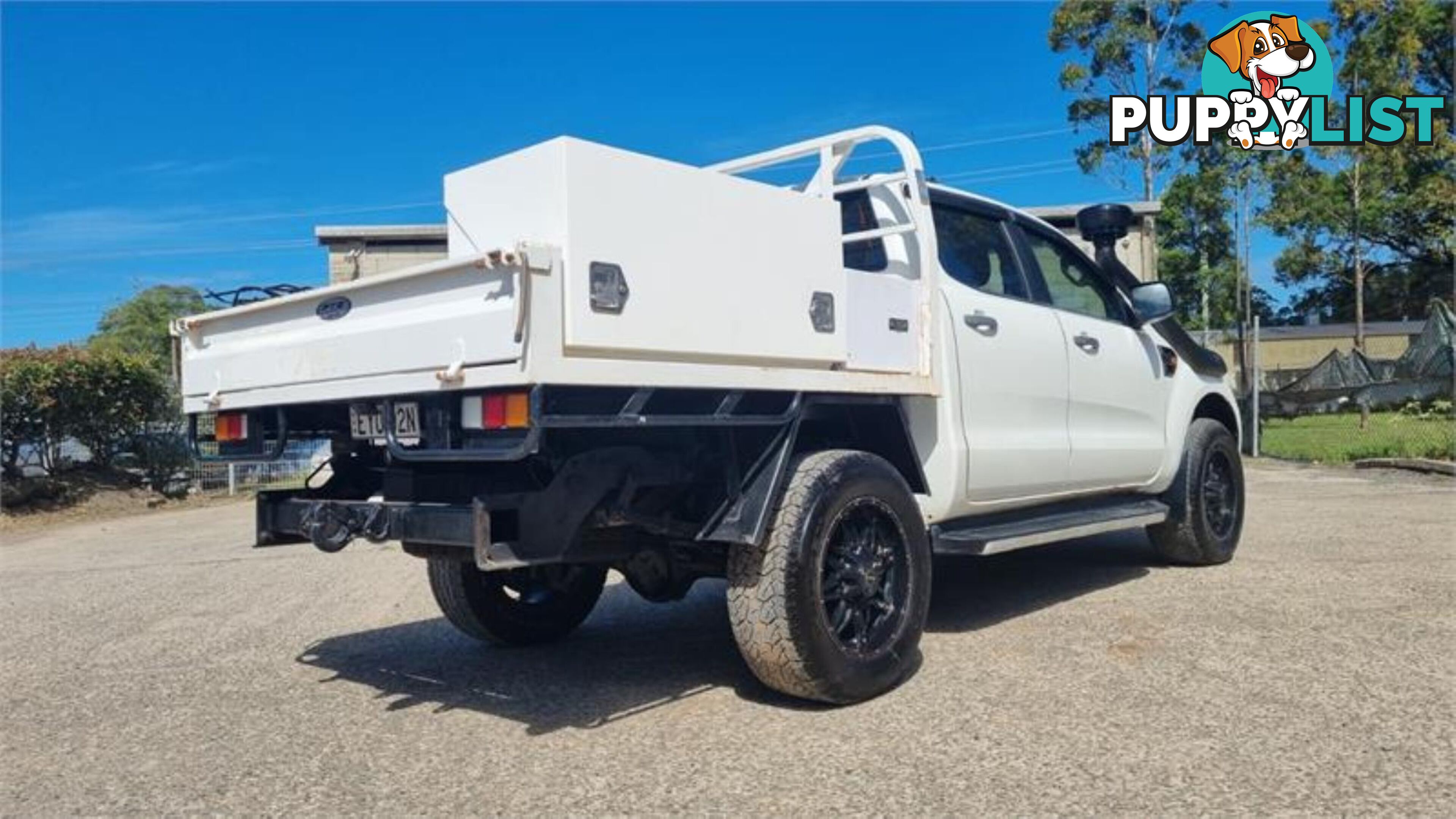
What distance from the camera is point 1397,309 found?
152ft

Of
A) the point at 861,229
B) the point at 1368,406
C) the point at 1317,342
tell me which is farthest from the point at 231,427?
the point at 1317,342

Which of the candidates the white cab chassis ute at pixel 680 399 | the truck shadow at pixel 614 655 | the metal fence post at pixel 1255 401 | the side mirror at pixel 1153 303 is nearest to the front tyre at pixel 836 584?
the white cab chassis ute at pixel 680 399

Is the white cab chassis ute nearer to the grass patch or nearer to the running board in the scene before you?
the running board

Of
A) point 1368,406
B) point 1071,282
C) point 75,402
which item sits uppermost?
point 1071,282

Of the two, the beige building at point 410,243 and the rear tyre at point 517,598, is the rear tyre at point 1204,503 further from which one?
the beige building at point 410,243

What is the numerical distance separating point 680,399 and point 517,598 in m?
2.08

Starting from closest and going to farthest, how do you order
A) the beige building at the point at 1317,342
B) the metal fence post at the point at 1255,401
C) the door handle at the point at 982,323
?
1. the door handle at the point at 982,323
2. the metal fence post at the point at 1255,401
3. the beige building at the point at 1317,342

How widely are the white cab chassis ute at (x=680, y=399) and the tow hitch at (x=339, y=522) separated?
0.04ft

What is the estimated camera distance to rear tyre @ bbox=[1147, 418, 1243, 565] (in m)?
6.93

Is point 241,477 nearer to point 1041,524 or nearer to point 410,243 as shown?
point 410,243

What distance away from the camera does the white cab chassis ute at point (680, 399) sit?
11.7ft

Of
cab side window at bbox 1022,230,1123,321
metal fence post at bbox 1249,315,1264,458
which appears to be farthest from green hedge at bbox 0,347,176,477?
metal fence post at bbox 1249,315,1264,458

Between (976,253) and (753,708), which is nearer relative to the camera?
(753,708)

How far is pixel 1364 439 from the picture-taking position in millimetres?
17625
